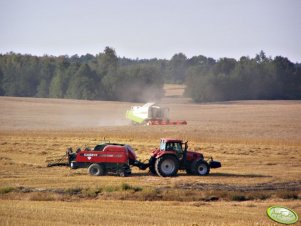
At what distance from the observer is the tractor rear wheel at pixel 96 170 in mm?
29250

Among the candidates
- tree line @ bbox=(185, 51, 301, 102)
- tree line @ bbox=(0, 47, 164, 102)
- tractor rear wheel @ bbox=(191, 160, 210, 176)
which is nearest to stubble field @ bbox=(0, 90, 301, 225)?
tractor rear wheel @ bbox=(191, 160, 210, 176)

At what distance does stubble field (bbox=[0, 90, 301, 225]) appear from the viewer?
65.5 ft

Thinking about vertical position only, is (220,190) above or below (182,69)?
below

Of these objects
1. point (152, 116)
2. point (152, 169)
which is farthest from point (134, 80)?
point (152, 169)

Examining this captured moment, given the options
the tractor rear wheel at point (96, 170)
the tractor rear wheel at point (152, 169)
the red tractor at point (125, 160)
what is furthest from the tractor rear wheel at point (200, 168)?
the tractor rear wheel at point (96, 170)

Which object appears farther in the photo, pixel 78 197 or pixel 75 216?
pixel 78 197

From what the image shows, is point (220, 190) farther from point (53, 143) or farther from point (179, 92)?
point (179, 92)

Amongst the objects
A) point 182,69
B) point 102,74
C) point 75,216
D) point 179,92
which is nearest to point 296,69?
point 179,92

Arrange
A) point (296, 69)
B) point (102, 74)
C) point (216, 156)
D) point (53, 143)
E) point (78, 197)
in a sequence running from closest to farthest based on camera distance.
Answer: point (78, 197) < point (216, 156) < point (53, 143) < point (102, 74) < point (296, 69)

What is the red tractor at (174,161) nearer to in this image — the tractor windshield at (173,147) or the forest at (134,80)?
the tractor windshield at (173,147)

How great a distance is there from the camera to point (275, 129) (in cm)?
6138

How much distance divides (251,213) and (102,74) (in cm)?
9870

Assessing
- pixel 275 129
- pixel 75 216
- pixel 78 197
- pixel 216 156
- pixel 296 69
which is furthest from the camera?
pixel 296 69

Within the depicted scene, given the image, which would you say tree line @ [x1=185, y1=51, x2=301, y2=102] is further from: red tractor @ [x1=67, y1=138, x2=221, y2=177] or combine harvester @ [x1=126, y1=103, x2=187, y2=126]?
red tractor @ [x1=67, y1=138, x2=221, y2=177]
